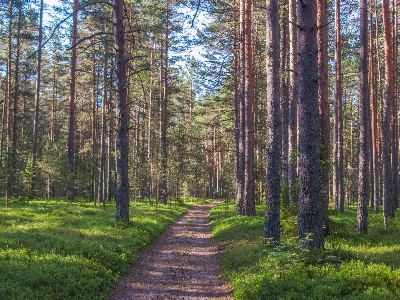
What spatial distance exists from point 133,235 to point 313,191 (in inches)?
276

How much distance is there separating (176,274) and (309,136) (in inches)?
197

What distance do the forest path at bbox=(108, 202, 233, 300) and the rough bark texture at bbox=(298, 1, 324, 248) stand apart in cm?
235

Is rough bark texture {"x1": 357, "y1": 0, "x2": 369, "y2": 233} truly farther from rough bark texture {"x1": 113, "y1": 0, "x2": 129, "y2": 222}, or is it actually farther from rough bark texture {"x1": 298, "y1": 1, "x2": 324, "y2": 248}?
rough bark texture {"x1": 113, "y1": 0, "x2": 129, "y2": 222}

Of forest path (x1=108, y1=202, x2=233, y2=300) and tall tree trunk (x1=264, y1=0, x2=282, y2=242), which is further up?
tall tree trunk (x1=264, y1=0, x2=282, y2=242)

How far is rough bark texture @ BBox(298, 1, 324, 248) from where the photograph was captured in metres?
7.52

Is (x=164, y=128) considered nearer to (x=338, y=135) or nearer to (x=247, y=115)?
(x=247, y=115)

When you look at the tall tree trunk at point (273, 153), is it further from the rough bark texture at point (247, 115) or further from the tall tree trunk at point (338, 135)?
the tall tree trunk at point (338, 135)

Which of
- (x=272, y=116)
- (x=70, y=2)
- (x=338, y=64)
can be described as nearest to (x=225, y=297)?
(x=272, y=116)

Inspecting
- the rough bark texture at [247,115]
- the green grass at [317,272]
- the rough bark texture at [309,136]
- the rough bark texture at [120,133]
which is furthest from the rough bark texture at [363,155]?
the rough bark texture at [120,133]

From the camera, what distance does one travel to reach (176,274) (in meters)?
9.15

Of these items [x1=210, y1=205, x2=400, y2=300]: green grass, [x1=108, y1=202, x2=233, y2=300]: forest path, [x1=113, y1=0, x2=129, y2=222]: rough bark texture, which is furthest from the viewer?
[x1=113, y1=0, x2=129, y2=222]: rough bark texture

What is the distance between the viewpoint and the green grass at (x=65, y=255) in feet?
20.5

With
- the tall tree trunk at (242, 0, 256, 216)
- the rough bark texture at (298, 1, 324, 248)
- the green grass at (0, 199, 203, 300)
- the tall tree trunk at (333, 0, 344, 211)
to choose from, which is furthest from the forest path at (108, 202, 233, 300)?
the tall tree trunk at (333, 0, 344, 211)

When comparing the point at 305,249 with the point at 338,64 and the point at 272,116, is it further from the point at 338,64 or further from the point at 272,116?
the point at 338,64
